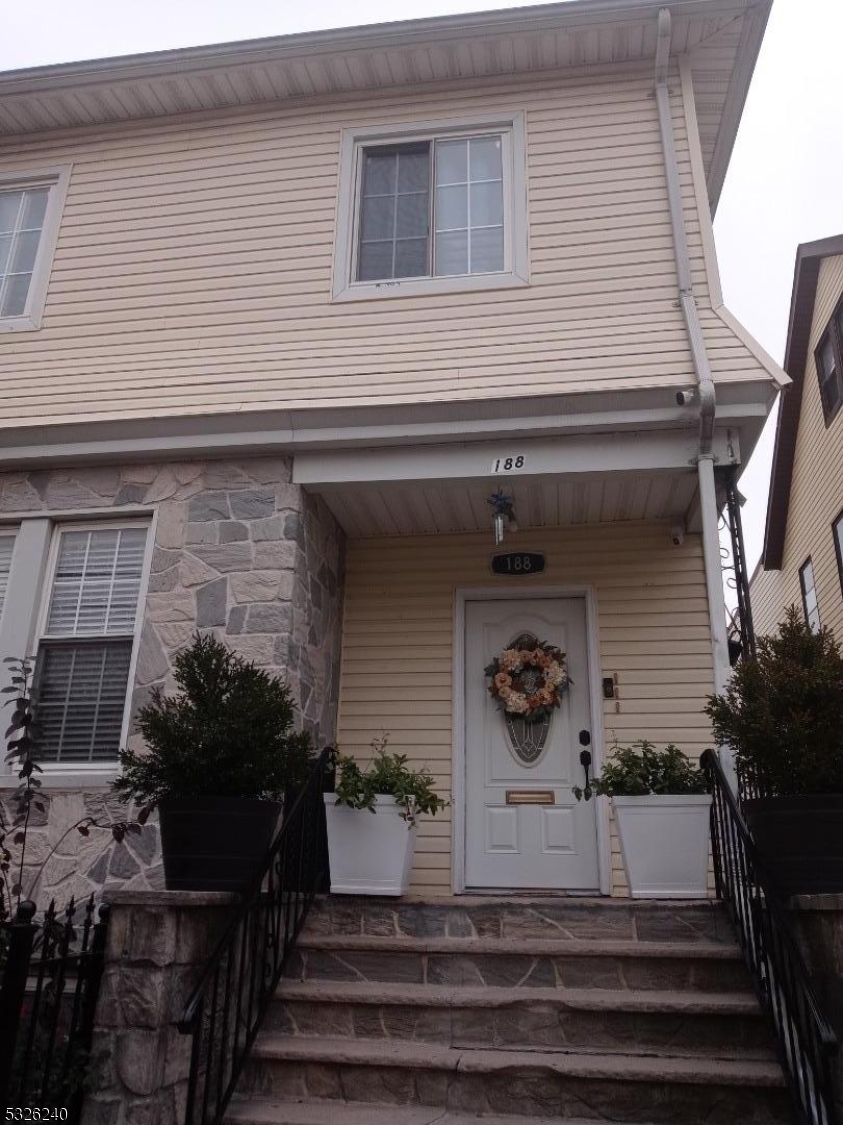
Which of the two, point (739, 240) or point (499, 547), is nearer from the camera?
point (499, 547)

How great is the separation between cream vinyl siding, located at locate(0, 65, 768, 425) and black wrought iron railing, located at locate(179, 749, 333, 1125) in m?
2.67

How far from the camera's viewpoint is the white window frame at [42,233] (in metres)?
6.40

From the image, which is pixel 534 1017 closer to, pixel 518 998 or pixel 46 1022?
pixel 518 998

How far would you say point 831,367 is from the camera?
1064 cm

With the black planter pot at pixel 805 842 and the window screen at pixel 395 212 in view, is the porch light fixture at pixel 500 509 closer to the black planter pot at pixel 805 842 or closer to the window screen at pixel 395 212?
the window screen at pixel 395 212

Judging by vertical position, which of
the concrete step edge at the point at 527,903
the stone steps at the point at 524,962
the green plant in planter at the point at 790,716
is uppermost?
the green plant in planter at the point at 790,716

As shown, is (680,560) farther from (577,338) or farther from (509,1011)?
(509,1011)

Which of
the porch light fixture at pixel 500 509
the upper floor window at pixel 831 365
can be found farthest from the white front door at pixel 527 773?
the upper floor window at pixel 831 365

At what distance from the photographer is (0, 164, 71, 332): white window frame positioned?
6.40 metres

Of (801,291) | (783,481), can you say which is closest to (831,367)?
(801,291)

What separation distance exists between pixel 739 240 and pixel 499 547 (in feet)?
144

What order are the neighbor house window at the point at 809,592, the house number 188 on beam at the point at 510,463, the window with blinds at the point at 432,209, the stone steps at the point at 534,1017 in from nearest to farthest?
the stone steps at the point at 534,1017 → the house number 188 on beam at the point at 510,463 → the window with blinds at the point at 432,209 → the neighbor house window at the point at 809,592

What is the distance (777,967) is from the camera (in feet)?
11.2

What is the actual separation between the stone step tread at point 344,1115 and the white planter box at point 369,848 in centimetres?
114
